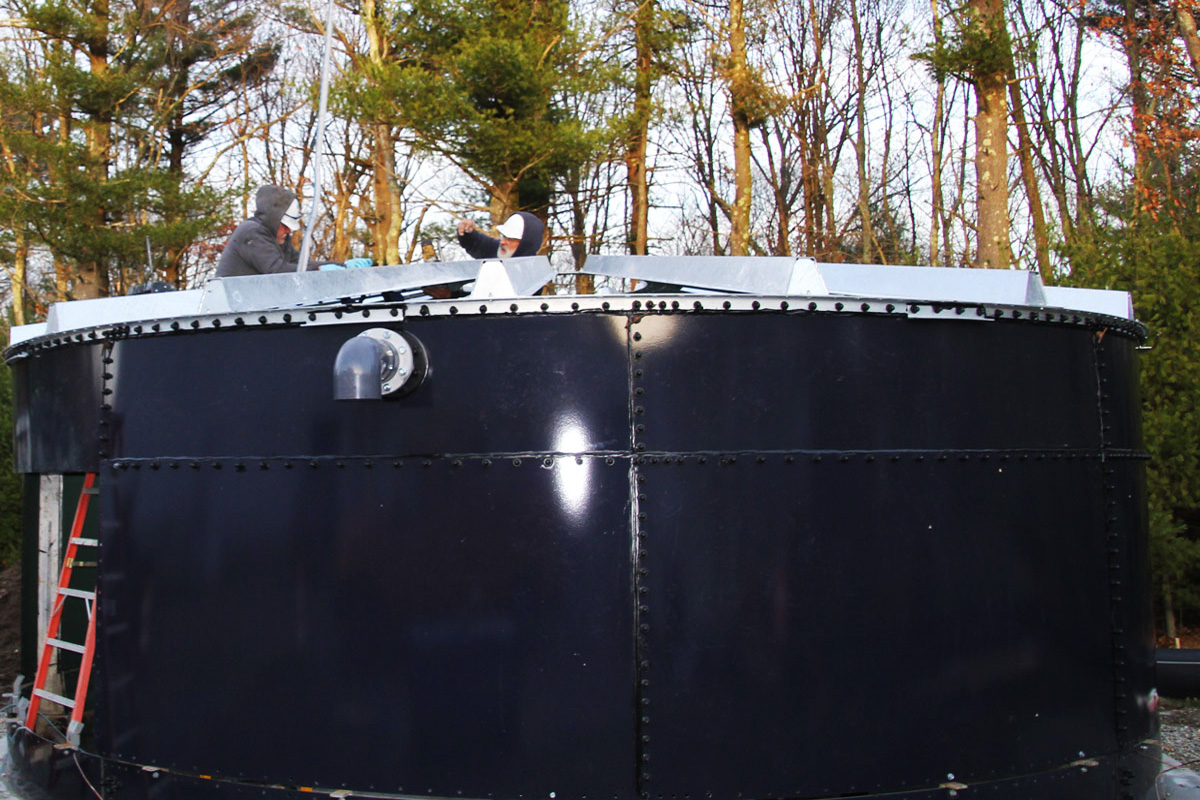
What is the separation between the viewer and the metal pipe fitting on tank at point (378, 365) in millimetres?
3646

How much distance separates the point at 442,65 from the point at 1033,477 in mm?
17130

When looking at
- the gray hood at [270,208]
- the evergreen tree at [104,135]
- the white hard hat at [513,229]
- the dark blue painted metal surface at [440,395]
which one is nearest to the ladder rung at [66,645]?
the dark blue painted metal surface at [440,395]

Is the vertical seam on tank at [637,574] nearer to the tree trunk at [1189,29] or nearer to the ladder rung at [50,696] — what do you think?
the ladder rung at [50,696]

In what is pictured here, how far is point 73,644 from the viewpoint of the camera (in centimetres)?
499

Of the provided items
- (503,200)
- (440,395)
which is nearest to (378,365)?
(440,395)

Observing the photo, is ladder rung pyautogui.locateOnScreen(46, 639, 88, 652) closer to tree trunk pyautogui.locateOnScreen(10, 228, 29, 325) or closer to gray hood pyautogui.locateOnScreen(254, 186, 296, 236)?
gray hood pyautogui.locateOnScreen(254, 186, 296, 236)

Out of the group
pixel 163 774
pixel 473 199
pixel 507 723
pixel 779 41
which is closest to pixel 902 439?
pixel 507 723

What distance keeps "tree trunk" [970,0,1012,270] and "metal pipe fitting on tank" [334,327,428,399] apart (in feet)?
36.0

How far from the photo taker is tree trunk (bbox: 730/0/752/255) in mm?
21516

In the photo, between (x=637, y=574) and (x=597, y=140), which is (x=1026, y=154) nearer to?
(x=597, y=140)

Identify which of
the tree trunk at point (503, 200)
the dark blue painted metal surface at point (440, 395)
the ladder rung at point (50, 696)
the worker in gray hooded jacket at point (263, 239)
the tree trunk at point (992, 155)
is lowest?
the ladder rung at point (50, 696)

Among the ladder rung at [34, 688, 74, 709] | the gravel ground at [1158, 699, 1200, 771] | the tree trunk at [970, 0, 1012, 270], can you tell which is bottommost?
the gravel ground at [1158, 699, 1200, 771]

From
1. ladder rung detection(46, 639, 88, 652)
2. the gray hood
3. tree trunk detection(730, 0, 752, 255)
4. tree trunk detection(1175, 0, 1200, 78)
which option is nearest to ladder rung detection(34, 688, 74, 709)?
ladder rung detection(46, 639, 88, 652)

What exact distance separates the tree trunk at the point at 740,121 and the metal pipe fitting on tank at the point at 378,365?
17914 mm
